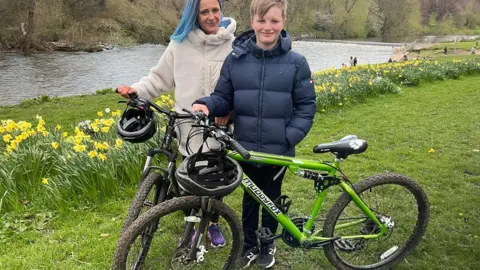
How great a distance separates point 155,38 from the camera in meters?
43.1

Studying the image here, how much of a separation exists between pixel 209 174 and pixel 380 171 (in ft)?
11.2

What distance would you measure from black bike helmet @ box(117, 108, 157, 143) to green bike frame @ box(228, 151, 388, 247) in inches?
18.7

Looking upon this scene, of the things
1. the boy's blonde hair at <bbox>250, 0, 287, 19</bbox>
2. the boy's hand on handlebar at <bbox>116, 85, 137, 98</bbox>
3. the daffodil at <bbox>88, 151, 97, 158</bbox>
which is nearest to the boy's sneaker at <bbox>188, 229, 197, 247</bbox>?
the boy's hand on handlebar at <bbox>116, 85, 137, 98</bbox>

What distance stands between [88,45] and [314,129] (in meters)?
31.9

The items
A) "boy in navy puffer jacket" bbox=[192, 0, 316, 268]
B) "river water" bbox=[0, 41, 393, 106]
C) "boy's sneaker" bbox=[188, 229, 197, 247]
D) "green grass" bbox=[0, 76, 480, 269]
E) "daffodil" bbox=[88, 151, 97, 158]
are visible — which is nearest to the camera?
"boy's sneaker" bbox=[188, 229, 197, 247]

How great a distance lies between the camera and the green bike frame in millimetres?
2385

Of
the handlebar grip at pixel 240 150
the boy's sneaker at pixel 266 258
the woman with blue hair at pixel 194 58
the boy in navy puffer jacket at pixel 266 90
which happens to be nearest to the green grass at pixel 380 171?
the boy's sneaker at pixel 266 258

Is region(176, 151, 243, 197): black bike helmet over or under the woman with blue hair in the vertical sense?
under

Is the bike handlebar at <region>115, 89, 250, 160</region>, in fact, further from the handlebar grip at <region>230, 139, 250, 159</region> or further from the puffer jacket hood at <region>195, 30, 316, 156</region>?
the puffer jacket hood at <region>195, 30, 316, 156</region>

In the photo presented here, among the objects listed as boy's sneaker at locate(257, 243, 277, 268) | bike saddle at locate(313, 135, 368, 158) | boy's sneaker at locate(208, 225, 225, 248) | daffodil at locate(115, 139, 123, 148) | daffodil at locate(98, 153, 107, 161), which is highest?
bike saddle at locate(313, 135, 368, 158)

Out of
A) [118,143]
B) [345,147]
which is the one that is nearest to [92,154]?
[118,143]

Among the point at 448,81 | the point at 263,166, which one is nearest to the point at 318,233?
the point at 263,166

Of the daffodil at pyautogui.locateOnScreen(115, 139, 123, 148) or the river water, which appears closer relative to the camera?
the daffodil at pyautogui.locateOnScreen(115, 139, 123, 148)

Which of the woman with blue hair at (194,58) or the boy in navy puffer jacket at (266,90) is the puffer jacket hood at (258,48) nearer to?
the boy in navy puffer jacket at (266,90)
